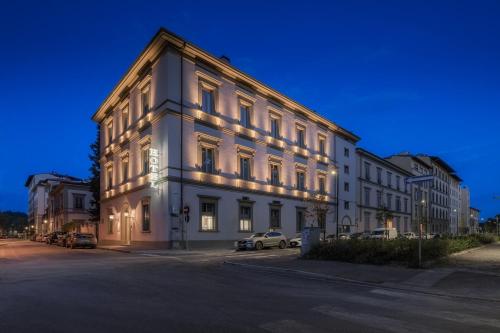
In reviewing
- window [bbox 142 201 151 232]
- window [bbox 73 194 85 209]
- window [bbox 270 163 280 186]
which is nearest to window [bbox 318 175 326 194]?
window [bbox 270 163 280 186]

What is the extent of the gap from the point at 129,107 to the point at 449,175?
89.6 m

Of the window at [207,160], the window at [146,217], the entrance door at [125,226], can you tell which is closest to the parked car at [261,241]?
the window at [207,160]

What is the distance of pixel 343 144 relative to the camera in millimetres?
55875

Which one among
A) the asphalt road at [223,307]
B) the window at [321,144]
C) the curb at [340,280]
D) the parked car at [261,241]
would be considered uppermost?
the window at [321,144]

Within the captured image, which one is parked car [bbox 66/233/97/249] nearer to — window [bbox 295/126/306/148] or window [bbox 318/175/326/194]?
window [bbox 295/126/306/148]

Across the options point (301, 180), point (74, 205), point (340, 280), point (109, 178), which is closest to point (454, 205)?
point (301, 180)

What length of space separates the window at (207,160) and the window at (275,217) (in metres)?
8.80

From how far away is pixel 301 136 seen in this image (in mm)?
47000

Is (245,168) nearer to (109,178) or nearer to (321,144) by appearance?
(321,144)

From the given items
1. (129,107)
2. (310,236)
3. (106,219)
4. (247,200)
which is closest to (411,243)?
(310,236)

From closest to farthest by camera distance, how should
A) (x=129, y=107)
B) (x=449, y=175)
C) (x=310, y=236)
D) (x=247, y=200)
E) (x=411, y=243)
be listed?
(x=411, y=243) < (x=310, y=236) < (x=247, y=200) < (x=129, y=107) < (x=449, y=175)

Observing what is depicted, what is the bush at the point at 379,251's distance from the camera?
17.5 m

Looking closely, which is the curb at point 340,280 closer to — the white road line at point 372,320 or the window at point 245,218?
the white road line at point 372,320

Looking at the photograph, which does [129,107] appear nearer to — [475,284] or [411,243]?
[411,243]
